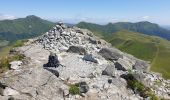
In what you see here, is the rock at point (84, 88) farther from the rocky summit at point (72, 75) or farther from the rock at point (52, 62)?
the rock at point (52, 62)

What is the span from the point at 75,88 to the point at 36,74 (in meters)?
3.84

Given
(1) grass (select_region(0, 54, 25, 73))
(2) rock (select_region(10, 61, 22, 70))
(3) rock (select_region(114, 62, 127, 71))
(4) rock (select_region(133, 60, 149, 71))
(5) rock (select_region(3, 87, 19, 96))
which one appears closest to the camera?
(5) rock (select_region(3, 87, 19, 96))

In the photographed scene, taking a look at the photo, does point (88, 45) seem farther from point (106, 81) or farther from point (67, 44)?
point (106, 81)

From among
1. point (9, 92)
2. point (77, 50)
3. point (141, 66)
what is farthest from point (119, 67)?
point (9, 92)

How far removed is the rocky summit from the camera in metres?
26.4

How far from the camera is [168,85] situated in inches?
1369

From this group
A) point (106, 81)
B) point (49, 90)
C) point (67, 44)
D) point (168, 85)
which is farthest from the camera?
point (67, 44)

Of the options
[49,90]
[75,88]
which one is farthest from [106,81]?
[49,90]

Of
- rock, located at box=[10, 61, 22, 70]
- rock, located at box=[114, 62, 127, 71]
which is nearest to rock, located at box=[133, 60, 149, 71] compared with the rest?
rock, located at box=[114, 62, 127, 71]

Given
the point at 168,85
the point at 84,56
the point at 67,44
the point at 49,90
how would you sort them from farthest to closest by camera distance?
the point at 67,44, the point at 84,56, the point at 168,85, the point at 49,90

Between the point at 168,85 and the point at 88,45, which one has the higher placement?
the point at 88,45

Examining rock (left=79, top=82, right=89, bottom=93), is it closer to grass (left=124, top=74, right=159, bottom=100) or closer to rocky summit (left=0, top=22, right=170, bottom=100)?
rocky summit (left=0, top=22, right=170, bottom=100)

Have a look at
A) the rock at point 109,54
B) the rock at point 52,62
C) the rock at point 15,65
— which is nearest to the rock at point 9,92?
the rock at point 15,65

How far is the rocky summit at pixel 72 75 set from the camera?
2636 centimetres
